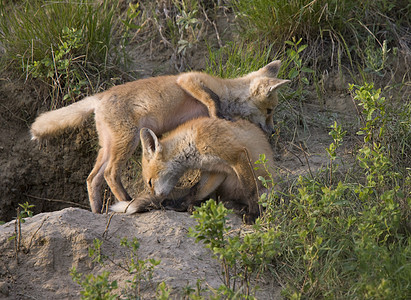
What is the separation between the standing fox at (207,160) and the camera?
5016mm

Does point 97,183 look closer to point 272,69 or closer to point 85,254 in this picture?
point 85,254

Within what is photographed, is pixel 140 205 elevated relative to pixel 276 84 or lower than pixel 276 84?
lower

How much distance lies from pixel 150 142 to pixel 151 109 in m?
0.47

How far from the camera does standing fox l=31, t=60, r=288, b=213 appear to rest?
5602 millimetres

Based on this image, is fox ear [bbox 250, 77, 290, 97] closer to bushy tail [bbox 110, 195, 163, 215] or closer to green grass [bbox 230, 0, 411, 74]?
green grass [bbox 230, 0, 411, 74]

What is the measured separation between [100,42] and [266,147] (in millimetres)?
2624

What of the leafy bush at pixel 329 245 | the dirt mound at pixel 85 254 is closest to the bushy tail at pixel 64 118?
the dirt mound at pixel 85 254

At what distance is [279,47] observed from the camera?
6992mm

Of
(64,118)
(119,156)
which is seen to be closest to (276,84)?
(119,156)

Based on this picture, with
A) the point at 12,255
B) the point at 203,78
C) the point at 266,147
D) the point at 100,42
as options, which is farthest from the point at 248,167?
the point at 100,42

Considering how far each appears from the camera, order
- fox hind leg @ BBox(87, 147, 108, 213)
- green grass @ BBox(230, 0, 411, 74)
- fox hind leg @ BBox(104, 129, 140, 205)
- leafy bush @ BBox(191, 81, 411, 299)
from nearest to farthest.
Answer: leafy bush @ BBox(191, 81, 411, 299) → fox hind leg @ BBox(104, 129, 140, 205) → fox hind leg @ BBox(87, 147, 108, 213) → green grass @ BBox(230, 0, 411, 74)

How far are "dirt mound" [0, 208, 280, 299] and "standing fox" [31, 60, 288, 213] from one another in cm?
102

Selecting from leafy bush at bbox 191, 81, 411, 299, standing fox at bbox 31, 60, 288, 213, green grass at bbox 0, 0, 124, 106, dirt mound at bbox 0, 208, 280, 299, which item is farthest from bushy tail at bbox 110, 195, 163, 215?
green grass at bbox 0, 0, 124, 106

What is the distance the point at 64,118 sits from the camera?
5.91 metres
